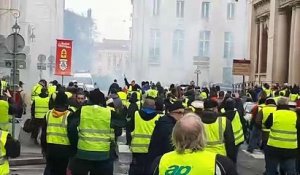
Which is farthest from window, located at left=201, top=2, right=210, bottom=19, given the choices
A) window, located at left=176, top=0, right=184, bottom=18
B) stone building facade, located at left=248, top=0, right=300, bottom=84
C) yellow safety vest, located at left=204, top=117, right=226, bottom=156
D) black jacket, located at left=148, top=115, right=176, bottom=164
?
yellow safety vest, located at left=204, top=117, right=226, bottom=156

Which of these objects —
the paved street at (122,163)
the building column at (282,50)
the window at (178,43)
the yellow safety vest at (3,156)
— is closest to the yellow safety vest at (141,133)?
the yellow safety vest at (3,156)

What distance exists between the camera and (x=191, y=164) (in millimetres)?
4449

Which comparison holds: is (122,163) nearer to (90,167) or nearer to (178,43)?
(90,167)

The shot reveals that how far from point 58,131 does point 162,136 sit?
176cm

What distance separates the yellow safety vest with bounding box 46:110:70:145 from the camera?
9555 millimetres

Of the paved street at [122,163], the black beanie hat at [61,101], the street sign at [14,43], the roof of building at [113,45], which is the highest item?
the roof of building at [113,45]

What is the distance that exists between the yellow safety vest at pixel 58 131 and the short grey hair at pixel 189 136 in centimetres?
526

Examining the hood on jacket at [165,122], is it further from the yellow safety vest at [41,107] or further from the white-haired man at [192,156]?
the yellow safety vest at [41,107]

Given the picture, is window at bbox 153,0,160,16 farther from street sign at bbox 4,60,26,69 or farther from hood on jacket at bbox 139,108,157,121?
hood on jacket at bbox 139,108,157,121

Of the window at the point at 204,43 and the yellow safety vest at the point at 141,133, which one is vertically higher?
the window at the point at 204,43

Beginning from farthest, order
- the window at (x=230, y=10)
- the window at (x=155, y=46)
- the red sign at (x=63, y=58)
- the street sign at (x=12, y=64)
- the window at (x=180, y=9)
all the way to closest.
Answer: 1. the window at (x=230, y=10)
2. the window at (x=180, y=9)
3. the window at (x=155, y=46)
4. the red sign at (x=63, y=58)
5. the street sign at (x=12, y=64)

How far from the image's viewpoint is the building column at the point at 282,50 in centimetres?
3803

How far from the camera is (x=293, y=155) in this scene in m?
10.8

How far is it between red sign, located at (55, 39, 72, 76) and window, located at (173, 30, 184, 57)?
3761 cm
